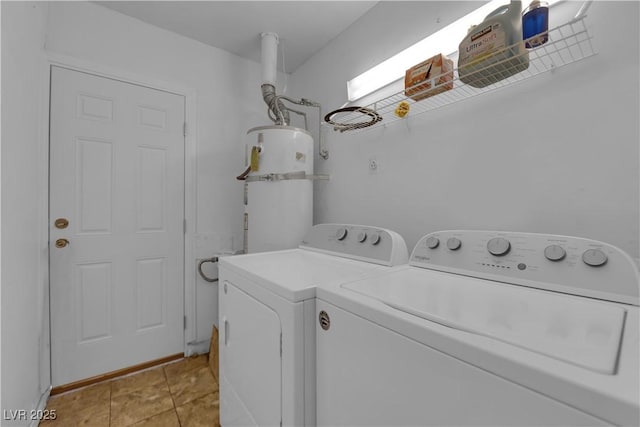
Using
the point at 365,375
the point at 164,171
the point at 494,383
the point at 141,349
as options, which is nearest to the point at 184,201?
the point at 164,171

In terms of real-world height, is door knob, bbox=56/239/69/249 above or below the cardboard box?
below

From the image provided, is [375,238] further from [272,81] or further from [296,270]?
[272,81]

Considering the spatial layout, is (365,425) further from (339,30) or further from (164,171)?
(339,30)

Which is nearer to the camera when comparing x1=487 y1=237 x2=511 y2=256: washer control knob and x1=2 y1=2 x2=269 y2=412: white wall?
x1=487 y1=237 x2=511 y2=256: washer control knob

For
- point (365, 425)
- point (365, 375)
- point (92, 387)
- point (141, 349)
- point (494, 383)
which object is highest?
point (494, 383)

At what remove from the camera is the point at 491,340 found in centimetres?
49

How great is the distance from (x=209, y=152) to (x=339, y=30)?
4.66 ft

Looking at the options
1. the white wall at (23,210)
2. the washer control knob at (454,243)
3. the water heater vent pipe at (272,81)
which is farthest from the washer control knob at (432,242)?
the white wall at (23,210)

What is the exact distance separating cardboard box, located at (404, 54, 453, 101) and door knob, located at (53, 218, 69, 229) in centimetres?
227

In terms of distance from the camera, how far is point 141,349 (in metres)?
2.03

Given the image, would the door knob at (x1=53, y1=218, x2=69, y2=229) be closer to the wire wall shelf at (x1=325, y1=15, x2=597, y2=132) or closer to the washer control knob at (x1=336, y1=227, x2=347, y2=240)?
the washer control knob at (x1=336, y1=227, x2=347, y2=240)

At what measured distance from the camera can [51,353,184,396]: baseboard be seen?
5.80 feet

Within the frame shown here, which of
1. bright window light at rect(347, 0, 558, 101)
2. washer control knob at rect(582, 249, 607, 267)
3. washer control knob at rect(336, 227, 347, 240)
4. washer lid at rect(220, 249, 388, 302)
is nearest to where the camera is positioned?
washer control knob at rect(582, 249, 607, 267)

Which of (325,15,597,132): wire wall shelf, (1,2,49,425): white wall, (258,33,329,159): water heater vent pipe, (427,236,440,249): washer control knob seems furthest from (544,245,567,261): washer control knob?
(1,2,49,425): white wall
